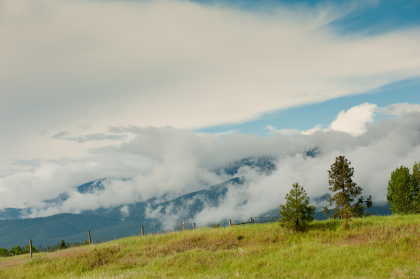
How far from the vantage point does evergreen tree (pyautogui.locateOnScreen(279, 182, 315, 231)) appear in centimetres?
2620

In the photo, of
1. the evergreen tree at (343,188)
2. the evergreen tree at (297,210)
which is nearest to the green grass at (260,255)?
the evergreen tree at (297,210)

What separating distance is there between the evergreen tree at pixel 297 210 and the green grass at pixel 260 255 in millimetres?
1080

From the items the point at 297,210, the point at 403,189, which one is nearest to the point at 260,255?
the point at 297,210

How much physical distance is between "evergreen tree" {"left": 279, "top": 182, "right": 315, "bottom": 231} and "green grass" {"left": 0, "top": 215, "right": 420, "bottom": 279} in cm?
108

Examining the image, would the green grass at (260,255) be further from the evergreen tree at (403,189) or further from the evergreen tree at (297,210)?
the evergreen tree at (403,189)

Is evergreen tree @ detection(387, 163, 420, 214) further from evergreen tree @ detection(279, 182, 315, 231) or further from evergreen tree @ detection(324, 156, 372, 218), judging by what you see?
evergreen tree @ detection(279, 182, 315, 231)

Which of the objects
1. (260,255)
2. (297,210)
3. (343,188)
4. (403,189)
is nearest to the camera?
(260,255)

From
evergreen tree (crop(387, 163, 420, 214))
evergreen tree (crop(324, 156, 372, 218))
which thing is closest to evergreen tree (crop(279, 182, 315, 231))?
evergreen tree (crop(324, 156, 372, 218))

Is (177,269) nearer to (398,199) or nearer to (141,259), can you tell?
(141,259)

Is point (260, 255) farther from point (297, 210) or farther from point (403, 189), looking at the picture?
point (403, 189)

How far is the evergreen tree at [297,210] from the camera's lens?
26.2 metres

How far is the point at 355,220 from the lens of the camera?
90.3ft

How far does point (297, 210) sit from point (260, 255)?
6551mm

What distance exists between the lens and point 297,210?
26.3 meters
